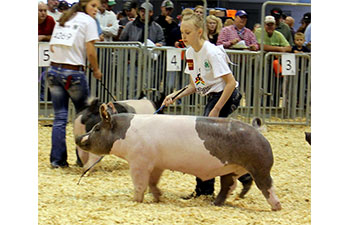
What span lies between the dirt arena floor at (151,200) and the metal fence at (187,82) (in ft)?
5.91

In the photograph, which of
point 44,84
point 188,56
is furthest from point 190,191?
point 44,84

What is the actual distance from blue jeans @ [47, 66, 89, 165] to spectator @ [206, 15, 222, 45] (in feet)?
8.31

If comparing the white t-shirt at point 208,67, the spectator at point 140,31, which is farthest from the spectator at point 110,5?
the white t-shirt at point 208,67

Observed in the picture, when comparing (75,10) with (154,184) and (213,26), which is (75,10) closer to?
(154,184)

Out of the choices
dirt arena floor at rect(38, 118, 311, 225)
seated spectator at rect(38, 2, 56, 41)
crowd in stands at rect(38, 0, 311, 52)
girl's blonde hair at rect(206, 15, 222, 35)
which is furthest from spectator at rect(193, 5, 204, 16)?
dirt arena floor at rect(38, 118, 311, 225)

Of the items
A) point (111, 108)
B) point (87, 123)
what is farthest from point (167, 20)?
point (87, 123)

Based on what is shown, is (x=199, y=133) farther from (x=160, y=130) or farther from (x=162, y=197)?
(x=162, y=197)

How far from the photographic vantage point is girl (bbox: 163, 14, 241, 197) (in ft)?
13.2

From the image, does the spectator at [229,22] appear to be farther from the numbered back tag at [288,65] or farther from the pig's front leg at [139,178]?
the pig's front leg at [139,178]

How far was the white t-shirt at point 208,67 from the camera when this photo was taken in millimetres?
4031

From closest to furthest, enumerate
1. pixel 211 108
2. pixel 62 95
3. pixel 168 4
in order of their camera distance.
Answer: pixel 211 108 < pixel 62 95 < pixel 168 4

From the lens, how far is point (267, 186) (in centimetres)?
381

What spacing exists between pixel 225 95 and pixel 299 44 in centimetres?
411
